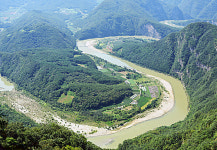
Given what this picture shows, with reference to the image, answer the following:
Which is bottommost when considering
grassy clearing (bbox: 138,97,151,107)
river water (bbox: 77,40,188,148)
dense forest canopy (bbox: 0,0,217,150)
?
grassy clearing (bbox: 138,97,151,107)

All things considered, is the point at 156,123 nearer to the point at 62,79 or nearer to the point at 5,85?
the point at 62,79

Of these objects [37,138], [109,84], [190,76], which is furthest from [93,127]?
[190,76]

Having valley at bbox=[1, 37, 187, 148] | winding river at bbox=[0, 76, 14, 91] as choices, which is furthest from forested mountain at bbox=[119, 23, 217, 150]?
winding river at bbox=[0, 76, 14, 91]

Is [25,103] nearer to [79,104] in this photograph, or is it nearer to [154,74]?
[79,104]

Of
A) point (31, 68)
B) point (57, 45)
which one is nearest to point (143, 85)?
point (31, 68)

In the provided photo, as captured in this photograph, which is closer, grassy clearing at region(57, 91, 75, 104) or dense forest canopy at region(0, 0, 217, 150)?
dense forest canopy at region(0, 0, 217, 150)

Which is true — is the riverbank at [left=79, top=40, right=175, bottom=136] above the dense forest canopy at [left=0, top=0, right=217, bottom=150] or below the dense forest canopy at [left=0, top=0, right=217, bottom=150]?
below

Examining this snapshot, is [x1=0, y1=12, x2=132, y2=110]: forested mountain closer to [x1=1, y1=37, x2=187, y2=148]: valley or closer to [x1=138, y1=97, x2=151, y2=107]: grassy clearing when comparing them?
[x1=1, y1=37, x2=187, y2=148]: valley

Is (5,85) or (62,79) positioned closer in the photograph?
(62,79)

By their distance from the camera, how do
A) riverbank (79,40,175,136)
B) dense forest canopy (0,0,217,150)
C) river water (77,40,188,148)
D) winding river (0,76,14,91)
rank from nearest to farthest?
dense forest canopy (0,0,217,150) < river water (77,40,188,148) < riverbank (79,40,175,136) < winding river (0,76,14,91)
